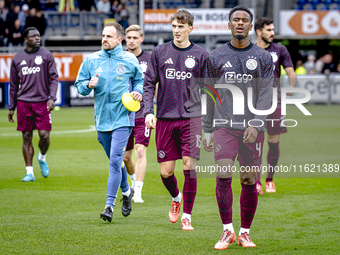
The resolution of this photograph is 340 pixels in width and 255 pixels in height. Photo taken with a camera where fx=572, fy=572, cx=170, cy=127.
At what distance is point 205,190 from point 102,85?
8.81ft

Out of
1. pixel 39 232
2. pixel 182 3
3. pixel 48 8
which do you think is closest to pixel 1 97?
pixel 48 8

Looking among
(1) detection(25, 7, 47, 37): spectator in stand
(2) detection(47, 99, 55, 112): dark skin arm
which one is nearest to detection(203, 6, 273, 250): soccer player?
(2) detection(47, 99, 55, 112): dark skin arm

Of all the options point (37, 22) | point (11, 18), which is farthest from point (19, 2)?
point (37, 22)

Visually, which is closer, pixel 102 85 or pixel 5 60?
pixel 102 85

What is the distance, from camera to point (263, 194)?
8.08 meters

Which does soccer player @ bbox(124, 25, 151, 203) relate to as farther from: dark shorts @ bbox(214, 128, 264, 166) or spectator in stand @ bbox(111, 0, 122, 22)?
spectator in stand @ bbox(111, 0, 122, 22)

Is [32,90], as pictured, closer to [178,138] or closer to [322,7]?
[178,138]

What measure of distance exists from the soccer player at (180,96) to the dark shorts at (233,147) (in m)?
0.81

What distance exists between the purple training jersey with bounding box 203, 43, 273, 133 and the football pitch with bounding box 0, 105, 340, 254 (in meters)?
1.18

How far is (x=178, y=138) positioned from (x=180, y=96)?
1.51 feet

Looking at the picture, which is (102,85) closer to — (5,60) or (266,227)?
(266,227)

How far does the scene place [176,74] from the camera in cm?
600

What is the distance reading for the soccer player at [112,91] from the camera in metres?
6.43

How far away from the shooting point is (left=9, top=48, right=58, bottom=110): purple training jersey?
362 inches
